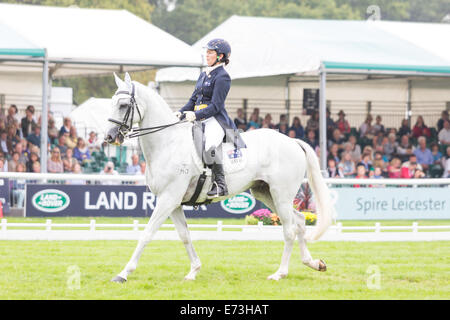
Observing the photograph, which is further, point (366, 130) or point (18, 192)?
point (366, 130)

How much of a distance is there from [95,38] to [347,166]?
7.13 metres

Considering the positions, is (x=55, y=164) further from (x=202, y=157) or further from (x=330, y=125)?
(x=202, y=157)

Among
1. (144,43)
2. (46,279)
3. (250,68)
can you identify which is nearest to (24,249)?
(46,279)

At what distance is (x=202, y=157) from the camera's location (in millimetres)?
8648

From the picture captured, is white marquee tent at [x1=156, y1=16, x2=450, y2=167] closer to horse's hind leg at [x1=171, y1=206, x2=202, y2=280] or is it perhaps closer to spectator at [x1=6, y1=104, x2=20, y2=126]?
spectator at [x1=6, y1=104, x2=20, y2=126]

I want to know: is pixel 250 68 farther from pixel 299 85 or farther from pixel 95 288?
pixel 95 288

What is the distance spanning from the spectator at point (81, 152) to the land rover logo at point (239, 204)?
18.5ft

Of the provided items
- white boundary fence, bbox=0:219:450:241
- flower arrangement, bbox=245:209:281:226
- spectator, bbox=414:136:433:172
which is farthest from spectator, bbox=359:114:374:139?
flower arrangement, bbox=245:209:281:226

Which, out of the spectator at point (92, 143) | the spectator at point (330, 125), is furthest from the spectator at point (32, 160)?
the spectator at point (330, 125)

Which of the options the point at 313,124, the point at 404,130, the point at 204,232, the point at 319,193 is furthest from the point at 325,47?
the point at 319,193

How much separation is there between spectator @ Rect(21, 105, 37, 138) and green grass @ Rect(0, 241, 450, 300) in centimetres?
836

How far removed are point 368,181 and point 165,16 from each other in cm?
4257

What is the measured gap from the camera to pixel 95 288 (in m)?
7.72

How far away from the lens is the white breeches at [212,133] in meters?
8.70
